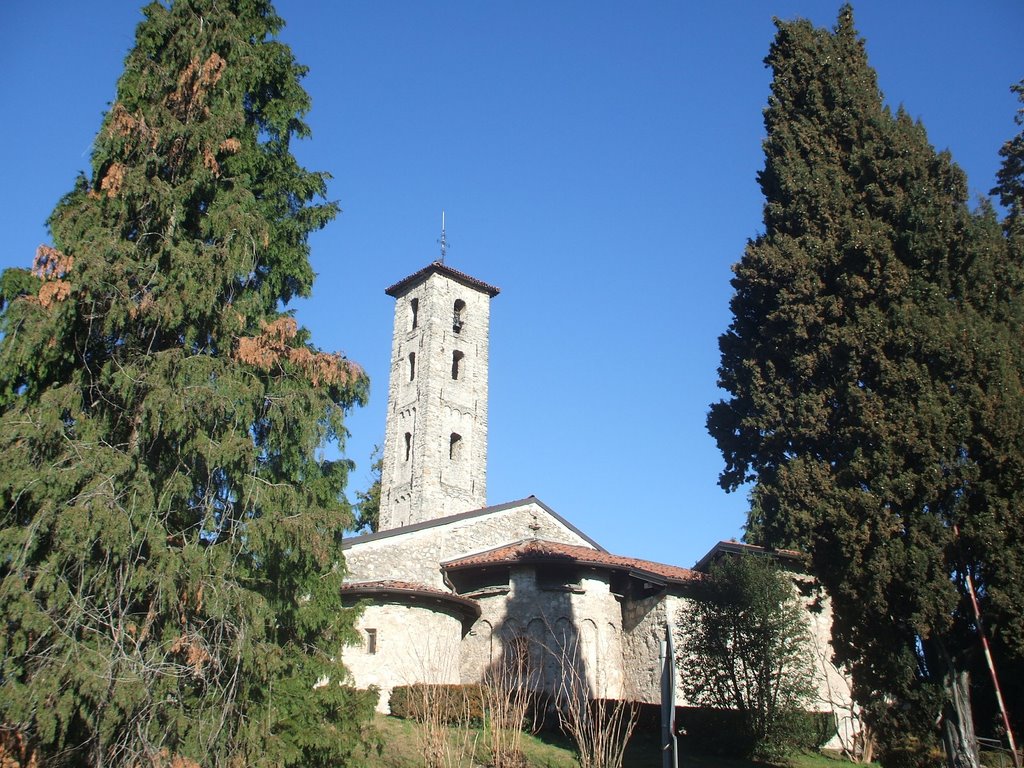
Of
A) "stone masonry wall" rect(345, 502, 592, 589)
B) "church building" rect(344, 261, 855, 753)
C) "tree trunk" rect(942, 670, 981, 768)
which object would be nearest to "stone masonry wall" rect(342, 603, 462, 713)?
"church building" rect(344, 261, 855, 753)

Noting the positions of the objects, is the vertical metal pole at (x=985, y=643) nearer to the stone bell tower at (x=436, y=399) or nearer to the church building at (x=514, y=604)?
the church building at (x=514, y=604)

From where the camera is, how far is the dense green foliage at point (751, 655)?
1648 cm

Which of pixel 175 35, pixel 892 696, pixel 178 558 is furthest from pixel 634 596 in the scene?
pixel 175 35

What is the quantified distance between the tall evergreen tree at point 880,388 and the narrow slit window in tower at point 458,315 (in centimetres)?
2109

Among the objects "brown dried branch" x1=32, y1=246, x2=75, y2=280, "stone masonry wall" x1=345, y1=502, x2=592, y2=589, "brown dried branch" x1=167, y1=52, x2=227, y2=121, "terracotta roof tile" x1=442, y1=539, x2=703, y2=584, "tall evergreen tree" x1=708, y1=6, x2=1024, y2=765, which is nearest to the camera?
"brown dried branch" x1=32, y1=246, x2=75, y2=280

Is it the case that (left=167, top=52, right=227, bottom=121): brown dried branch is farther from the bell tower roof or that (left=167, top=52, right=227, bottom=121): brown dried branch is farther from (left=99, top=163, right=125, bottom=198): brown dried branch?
the bell tower roof

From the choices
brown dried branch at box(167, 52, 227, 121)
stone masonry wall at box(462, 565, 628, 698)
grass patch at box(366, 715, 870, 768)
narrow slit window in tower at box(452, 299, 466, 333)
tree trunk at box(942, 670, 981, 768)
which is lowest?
grass patch at box(366, 715, 870, 768)

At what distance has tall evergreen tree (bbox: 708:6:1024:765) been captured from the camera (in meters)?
11.5

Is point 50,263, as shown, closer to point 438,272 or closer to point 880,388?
point 880,388

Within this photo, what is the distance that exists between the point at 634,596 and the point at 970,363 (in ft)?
42.8

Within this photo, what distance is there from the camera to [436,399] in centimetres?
3262

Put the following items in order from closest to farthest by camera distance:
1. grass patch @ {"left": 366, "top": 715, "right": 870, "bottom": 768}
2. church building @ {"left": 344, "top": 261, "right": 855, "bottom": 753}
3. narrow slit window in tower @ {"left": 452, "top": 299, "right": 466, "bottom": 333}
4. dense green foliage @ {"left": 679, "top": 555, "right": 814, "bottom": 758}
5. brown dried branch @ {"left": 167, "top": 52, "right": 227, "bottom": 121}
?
brown dried branch @ {"left": 167, "top": 52, "right": 227, "bottom": 121} < grass patch @ {"left": 366, "top": 715, "right": 870, "bottom": 768} < dense green foliage @ {"left": 679, "top": 555, "right": 814, "bottom": 758} < church building @ {"left": 344, "top": 261, "right": 855, "bottom": 753} < narrow slit window in tower @ {"left": 452, "top": 299, "right": 466, "bottom": 333}

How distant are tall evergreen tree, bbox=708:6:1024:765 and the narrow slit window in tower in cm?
2109

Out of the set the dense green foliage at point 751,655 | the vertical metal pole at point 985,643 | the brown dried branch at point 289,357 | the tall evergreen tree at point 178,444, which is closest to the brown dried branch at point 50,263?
the tall evergreen tree at point 178,444
